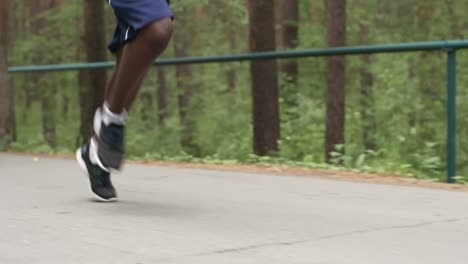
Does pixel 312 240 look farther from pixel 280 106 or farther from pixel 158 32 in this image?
pixel 280 106

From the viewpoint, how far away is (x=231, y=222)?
499cm

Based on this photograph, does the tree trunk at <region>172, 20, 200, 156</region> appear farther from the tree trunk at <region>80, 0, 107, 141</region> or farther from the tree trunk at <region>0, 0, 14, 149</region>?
the tree trunk at <region>0, 0, 14, 149</region>

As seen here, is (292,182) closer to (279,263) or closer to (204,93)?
(279,263)

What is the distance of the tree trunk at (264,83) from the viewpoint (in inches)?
440

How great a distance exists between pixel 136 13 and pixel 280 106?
848 centimetres

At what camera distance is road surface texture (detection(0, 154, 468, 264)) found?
162 inches

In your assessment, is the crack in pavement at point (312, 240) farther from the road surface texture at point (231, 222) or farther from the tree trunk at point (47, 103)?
the tree trunk at point (47, 103)

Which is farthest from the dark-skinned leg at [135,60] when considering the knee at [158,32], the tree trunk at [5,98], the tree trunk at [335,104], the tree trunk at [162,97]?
the tree trunk at [5,98]

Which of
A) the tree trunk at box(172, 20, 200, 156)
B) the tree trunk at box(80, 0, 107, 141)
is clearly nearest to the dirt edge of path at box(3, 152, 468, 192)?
the tree trunk at box(172, 20, 200, 156)

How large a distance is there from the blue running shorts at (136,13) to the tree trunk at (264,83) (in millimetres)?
5812

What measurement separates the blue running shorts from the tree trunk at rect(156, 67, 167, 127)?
21.5 feet

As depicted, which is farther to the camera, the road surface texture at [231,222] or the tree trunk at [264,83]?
the tree trunk at [264,83]

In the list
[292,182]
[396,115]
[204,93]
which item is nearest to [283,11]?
[204,93]

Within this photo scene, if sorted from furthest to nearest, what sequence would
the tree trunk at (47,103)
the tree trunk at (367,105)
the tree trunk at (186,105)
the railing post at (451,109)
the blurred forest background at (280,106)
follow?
the tree trunk at (47,103) → the tree trunk at (186,105) → the tree trunk at (367,105) → the blurred forest background at (280,106) → the railing post at (451,109)
